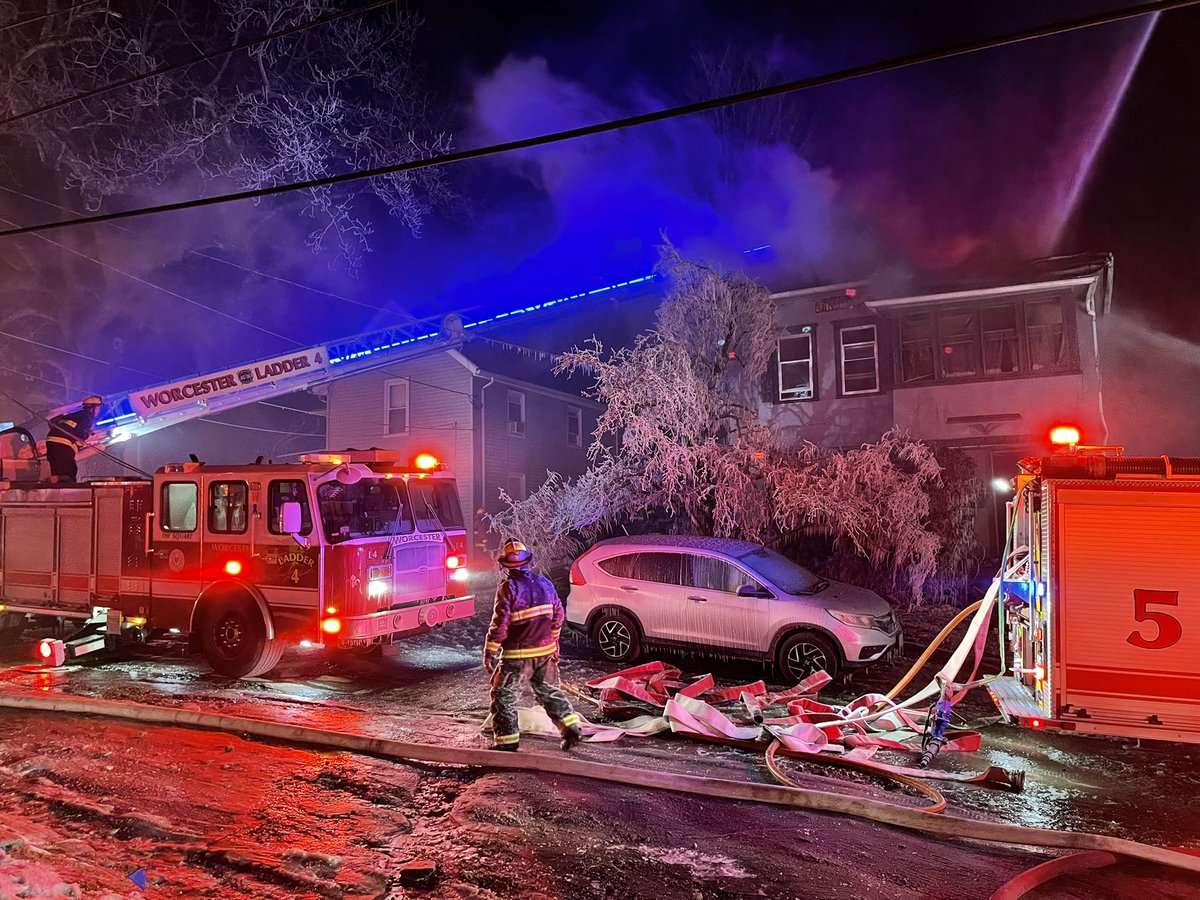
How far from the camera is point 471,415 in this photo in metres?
21.5

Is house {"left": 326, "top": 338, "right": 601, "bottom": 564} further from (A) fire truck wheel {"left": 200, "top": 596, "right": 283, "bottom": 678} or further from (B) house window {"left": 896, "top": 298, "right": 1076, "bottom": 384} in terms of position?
(A) fire truck wheel {"left": 200, "top": 596, "right": 283, "bottom": 678}

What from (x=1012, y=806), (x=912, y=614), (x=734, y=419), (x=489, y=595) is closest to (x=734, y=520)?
(x=734, y=419)

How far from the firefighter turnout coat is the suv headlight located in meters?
3.40

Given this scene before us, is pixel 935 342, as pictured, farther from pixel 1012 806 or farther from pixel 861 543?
pixel 1012 806

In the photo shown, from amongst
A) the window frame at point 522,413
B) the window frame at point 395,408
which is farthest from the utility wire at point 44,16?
the window frame at point 522,413

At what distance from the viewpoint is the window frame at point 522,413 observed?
23.0m

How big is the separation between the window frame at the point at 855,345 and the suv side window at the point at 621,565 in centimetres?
1018

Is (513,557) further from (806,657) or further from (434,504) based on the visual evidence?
(806,657)

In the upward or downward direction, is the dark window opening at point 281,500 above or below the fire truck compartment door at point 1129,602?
above

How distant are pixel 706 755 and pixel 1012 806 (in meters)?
2.18

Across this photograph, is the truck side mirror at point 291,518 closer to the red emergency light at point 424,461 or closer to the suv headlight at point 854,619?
the red emergency light at point 424,461

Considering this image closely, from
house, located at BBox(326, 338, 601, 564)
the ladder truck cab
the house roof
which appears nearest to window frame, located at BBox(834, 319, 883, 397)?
house, located at BBox(326, 338, 601, 564)

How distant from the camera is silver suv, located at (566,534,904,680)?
7.94 m

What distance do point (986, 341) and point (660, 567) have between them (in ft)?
36.8
